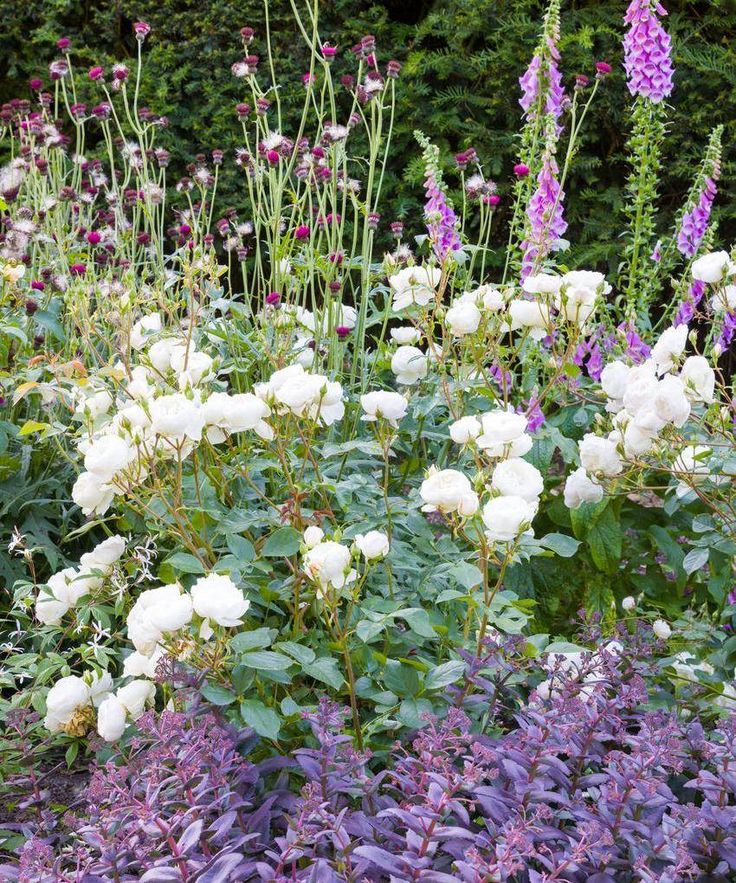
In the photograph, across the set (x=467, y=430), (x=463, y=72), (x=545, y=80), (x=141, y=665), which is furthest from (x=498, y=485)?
(x=463, y=72)

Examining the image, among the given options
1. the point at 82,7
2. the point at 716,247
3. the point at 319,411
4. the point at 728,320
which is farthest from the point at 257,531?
the point at 82,7

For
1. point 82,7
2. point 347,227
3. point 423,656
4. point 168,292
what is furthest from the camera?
point 82,7

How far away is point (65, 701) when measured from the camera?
5.91ft

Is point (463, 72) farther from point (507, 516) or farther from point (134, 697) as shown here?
point (134, 697)

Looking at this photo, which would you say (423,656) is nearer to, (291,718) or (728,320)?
(291,718)

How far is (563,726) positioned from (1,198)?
2268 mm

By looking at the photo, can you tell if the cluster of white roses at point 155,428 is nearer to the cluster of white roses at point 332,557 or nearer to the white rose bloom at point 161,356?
the white rose bloom at point 161,356

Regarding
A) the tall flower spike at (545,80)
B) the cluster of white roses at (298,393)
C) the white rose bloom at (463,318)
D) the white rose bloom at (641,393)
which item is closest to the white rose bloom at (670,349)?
the white rose bloom at (641,393)

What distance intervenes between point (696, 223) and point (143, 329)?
178 centimetres

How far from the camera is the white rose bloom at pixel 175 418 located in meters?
1.53

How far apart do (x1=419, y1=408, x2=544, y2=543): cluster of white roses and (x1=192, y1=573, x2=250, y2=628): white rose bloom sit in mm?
331

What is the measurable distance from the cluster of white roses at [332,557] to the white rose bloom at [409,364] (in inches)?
30.4

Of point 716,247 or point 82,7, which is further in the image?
point 82,7

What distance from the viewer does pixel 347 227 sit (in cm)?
423
